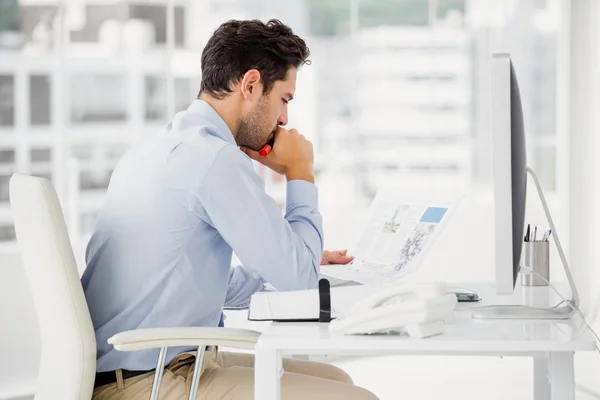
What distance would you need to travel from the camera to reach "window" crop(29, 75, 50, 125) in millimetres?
4273

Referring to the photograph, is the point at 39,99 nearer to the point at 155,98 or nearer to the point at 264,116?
the point at 155,98

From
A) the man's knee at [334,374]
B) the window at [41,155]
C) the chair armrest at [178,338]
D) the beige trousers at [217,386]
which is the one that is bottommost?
the man's knee at [334,374]

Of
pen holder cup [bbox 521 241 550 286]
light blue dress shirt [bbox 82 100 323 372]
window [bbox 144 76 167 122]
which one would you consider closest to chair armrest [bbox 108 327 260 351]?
light blue dress shirt [bbox 82 100 323 372]

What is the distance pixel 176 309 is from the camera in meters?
1.86

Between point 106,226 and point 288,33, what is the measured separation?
0.61 metres

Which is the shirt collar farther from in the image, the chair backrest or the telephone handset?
the chair backrest

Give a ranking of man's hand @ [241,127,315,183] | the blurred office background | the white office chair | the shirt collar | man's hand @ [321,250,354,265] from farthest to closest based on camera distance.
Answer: the blurred office background, man's hand @ [321,250,354,265], man's hand @ [241,127,315,183], the shirt collar, the white office chair

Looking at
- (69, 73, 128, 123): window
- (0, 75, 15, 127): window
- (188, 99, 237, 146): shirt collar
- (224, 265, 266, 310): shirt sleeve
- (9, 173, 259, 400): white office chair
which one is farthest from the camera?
(69, 73, 128, 123): window

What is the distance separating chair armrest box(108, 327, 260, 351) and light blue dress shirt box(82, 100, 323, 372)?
21 cm

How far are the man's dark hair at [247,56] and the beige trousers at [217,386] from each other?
0.61m

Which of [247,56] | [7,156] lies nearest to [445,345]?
[247,56]

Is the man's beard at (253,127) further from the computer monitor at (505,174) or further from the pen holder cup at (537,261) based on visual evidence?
the pen holder cup at (537,261)

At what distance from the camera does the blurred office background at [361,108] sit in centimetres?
429

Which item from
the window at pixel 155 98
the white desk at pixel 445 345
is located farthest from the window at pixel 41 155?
the white desk at pixel 445 345
